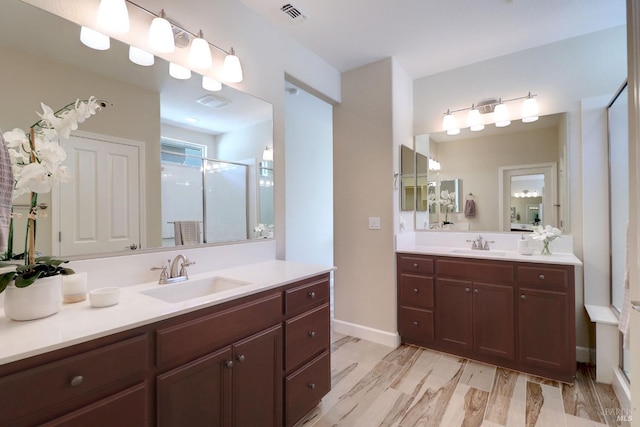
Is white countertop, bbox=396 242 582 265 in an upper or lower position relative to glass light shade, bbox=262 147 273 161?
lower

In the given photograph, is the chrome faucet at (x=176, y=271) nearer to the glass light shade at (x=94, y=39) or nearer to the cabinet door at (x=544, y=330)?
the glass light shade at (x=94, y=39)

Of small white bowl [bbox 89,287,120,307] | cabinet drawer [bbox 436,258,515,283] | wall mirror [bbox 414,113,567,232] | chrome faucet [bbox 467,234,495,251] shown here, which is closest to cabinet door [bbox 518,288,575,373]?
cabinet drawer [bbox 436,258,515,283]

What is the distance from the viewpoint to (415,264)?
2662mm

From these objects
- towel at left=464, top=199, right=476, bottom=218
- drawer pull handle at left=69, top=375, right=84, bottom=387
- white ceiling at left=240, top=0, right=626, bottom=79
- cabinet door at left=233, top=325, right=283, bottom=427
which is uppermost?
white ceiling at left=240, top=0, right=626, bottom=79

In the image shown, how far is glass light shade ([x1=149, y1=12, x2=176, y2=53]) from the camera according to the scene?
1.51 m

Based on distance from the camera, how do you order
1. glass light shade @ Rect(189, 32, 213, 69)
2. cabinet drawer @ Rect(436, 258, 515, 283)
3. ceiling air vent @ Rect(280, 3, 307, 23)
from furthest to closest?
cabinet drawer @ Rect(436, 258, 515, 283), ceiling air vent @ Rect(280, 3, 307, 23), glass light shade @ Rect(189, 32, 213, 69)

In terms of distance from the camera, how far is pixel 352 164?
302 centimetres

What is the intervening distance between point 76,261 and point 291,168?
10.9 ft

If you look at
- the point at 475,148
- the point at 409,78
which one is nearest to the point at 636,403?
the point at 475,148

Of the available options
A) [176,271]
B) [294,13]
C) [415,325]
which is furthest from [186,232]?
[415,325]

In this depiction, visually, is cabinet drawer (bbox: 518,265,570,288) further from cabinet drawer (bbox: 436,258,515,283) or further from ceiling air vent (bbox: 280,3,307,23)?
ceiling air vent (bbox: 280,3,307,23)

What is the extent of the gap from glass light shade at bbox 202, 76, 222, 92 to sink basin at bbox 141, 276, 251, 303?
116 centimetres

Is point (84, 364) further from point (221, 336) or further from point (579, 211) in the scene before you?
point (579, 211)

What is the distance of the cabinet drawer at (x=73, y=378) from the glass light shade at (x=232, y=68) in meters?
1.56
